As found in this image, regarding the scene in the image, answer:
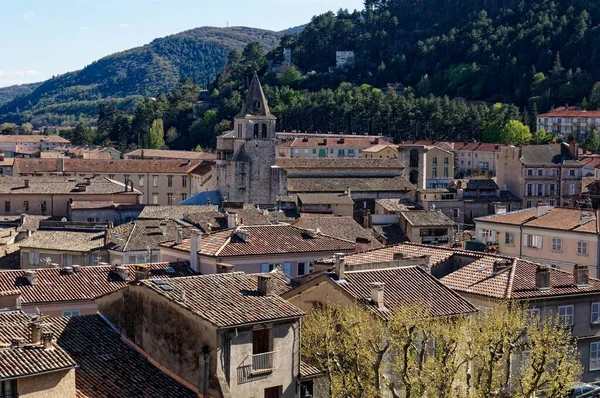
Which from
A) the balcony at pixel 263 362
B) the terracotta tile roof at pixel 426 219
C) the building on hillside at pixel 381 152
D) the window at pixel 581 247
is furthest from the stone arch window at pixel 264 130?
the balcony at pixel 263 362

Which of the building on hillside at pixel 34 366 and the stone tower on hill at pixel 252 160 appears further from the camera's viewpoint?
the stone tower on hill at pixel 252 160

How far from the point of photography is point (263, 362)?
2266 centimetres

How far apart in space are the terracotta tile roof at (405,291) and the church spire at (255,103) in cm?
6730

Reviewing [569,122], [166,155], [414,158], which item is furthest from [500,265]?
A: [569,122]

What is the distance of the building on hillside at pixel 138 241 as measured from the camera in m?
54.2

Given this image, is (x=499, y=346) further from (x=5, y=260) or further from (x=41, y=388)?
(x=5, y=260)

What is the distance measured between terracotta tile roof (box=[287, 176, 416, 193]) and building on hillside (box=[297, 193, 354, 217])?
412 cm

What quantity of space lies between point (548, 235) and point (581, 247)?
2017 millimetres

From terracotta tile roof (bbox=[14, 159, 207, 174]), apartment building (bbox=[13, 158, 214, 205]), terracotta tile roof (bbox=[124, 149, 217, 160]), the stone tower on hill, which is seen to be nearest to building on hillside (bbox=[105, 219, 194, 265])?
the stone tower on hill

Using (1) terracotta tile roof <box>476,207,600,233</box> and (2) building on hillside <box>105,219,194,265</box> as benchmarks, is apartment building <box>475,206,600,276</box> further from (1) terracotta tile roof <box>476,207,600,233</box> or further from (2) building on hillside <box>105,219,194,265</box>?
(2) building on hillside <box>105,219,194,265</box>

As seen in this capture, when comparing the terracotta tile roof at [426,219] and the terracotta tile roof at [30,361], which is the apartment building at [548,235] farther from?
the terracotta tile roof at [30,361]

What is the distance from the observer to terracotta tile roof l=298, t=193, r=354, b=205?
85.4m

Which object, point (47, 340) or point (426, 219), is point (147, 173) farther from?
point (47, 340)

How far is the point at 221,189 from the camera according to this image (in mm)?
97688
